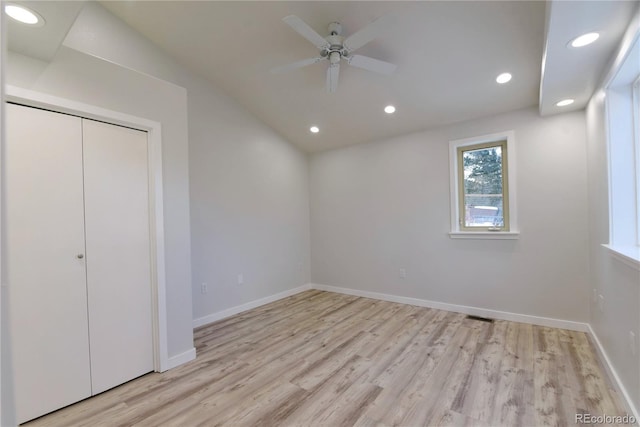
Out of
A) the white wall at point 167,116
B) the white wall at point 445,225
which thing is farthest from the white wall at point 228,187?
the white wall at point 167,116

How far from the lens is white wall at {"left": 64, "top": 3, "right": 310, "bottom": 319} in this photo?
2.79 meters

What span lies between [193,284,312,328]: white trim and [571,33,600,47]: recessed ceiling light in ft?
13.5

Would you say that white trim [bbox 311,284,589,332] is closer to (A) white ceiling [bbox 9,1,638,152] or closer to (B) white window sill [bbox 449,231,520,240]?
(B) white window sill [bbox 449,231,520,240]

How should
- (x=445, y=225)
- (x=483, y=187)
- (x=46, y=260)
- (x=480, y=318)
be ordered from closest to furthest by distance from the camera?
(x=46, y=260) → (x=480, y=318) → (x=483, y=187) → (x=445, y=225)

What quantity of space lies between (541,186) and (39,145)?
4.48m

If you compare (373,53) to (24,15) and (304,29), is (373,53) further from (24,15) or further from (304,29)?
(24,15)

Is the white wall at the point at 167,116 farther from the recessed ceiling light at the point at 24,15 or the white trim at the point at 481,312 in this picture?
the white trim at the point at 481,312

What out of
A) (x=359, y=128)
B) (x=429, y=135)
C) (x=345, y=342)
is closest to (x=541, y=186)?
(x=429, y=135)

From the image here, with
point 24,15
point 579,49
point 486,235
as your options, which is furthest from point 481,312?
point 24,15

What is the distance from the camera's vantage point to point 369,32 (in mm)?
1926

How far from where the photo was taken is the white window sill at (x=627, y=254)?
1535 mm

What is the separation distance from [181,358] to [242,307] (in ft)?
4.51

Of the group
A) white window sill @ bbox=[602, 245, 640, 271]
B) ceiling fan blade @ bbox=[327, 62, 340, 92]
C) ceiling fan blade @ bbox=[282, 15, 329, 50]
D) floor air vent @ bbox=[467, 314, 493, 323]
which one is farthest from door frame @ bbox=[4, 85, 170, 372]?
floor air vent @ bbox=[467, 314, 493, 323]

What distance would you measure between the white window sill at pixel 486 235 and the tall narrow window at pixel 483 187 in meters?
0.11
